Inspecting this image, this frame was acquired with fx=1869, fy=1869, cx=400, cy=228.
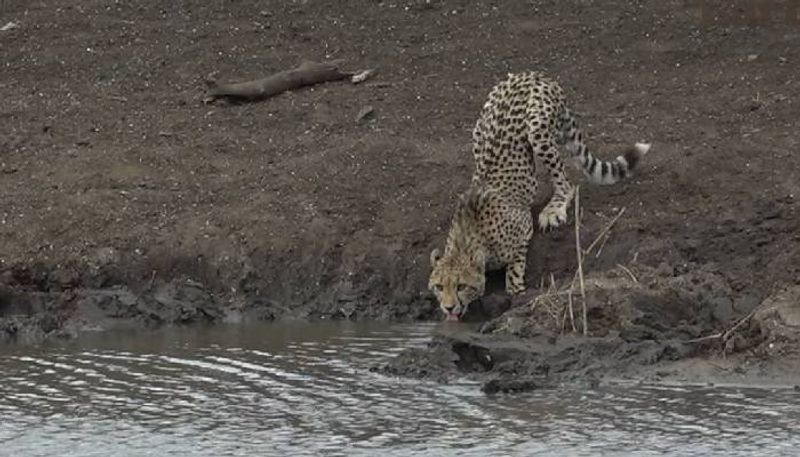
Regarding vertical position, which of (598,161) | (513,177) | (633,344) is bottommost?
(633,344)

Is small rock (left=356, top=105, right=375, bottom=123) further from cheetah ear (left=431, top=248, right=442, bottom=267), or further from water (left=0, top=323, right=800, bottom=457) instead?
water (left=0, top=323, right=800, bottom=457)

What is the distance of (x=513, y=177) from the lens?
484 inches

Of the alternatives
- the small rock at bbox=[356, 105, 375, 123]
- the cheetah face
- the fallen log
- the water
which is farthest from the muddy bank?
the fallen log

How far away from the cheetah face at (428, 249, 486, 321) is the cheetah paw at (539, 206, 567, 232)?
0.64m

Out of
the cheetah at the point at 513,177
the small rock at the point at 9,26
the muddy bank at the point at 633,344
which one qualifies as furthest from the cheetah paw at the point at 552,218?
the small rock at the point at 9,26

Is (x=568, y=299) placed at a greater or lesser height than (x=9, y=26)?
lesser

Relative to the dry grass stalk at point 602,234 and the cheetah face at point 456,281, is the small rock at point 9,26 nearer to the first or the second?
the cheetah face at point 456,281

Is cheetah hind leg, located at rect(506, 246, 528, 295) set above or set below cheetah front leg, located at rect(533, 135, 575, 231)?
below

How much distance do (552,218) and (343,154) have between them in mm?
1854

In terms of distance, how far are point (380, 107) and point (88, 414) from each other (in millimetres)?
5873

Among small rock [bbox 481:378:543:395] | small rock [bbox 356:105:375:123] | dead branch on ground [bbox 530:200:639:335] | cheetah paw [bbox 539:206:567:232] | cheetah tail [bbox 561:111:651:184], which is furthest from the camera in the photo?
small rock [bbox 356:105:375:123]

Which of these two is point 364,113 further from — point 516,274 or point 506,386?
point 506,386

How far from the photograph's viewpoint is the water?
26.1ft

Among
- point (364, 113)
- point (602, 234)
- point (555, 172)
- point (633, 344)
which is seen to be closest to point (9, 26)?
point (364, 113)
